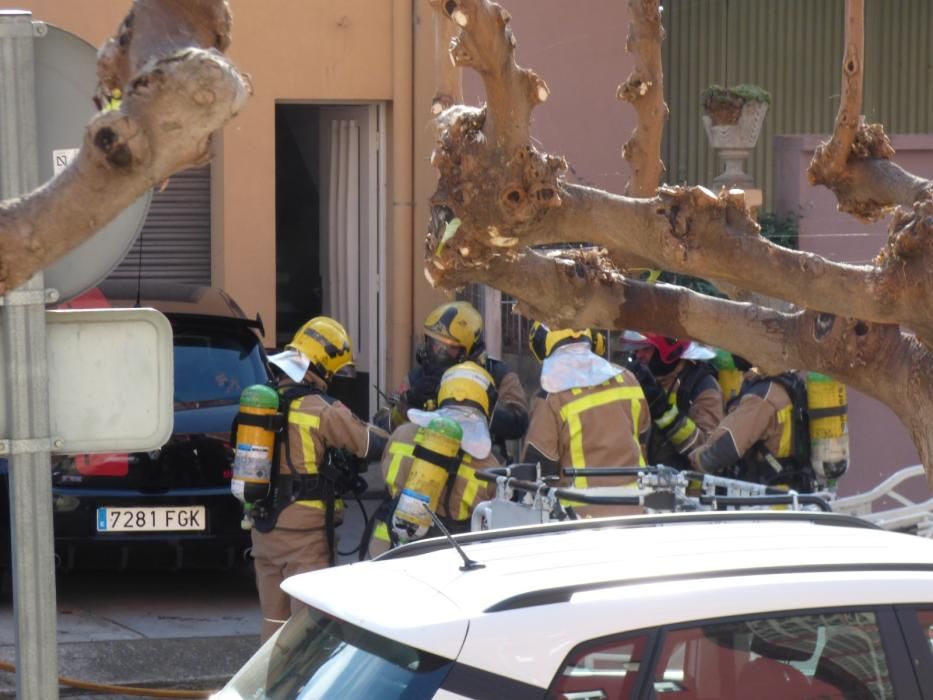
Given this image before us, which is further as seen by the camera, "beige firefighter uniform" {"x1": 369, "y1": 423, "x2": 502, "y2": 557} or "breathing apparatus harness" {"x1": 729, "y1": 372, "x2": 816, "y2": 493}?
"breathing apparatus harness" {"x1": 729, "y1": 372, "x2": 816, "y2": 493}

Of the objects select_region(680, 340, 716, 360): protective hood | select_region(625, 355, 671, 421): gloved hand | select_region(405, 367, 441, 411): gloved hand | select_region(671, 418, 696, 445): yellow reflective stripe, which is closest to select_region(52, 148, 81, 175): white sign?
select_region(405, 367, 441, 411): gloved hand

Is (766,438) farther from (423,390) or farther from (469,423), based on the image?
(423,390)

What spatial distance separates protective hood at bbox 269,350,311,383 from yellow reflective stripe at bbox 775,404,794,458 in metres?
2.53

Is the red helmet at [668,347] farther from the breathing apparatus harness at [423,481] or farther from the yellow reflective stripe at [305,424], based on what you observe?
the yellow reflective stripe at [305,424]

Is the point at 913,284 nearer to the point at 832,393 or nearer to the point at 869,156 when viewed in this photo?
the point at 869,156

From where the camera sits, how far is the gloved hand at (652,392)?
29.1ft

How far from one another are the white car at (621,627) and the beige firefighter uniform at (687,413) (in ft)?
16.1

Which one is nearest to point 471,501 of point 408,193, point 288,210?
point 408,193

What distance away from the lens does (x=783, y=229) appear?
36.6 ft

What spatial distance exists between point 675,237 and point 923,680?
1662 mm

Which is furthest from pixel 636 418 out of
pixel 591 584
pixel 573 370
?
pixel 591 584

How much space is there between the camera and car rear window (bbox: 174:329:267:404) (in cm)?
919

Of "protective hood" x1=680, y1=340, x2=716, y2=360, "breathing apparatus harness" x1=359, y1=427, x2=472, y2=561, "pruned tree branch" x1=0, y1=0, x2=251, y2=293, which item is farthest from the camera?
"protective hood" x1=680, y1=340, x2=716, y2=360

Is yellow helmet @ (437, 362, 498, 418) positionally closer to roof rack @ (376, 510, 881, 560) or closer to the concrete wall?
roof rack @ (376, 510, 881, 560)
